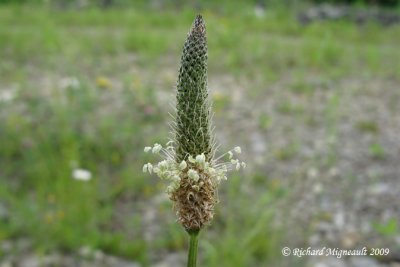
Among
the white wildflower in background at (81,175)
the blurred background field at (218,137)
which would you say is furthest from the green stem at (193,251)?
the white wildflower in background at (81,175)

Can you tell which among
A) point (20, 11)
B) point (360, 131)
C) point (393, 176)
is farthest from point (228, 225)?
point (20, 11)

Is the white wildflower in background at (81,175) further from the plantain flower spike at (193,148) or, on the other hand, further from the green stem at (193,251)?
the green stem at (193,251)

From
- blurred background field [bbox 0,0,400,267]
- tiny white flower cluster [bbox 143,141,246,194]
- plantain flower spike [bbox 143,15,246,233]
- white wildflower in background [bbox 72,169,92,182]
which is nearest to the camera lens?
plantain flower spike [bbox 143,15,246,233]

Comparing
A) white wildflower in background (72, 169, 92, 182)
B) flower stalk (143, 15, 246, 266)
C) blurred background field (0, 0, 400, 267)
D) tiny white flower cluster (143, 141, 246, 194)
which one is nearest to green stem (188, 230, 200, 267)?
flower stalk (143, 15, 246, 266)

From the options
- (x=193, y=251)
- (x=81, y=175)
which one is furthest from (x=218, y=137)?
(x=193, y=251)

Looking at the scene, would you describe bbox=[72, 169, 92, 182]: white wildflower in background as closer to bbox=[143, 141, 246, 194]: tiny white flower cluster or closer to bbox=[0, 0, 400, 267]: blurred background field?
bbox=[0, 0, 400, 267]: blurred background field

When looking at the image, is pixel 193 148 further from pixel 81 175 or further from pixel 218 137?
pixel 218 137
